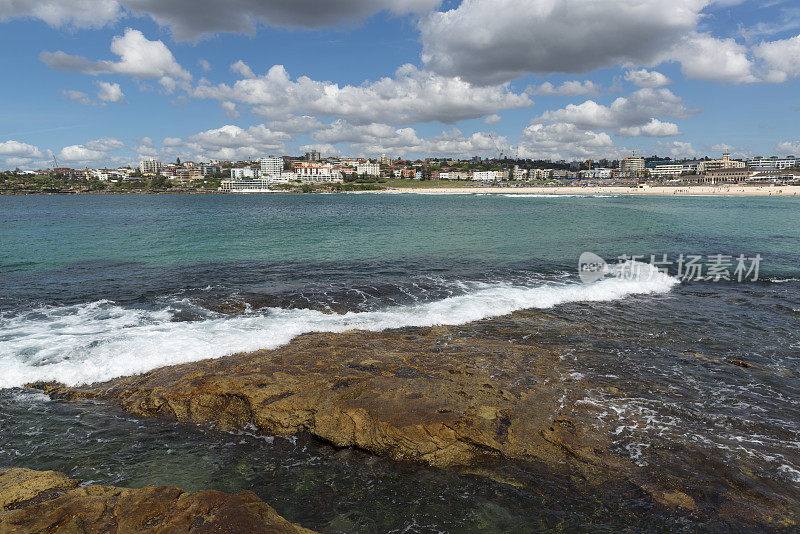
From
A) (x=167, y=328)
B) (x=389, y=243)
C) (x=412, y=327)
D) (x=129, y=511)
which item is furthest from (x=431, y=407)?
(x=389, y=243)

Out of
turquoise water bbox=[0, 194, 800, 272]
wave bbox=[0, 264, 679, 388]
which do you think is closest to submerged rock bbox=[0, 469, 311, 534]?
wave bbox=[0, 264, 679, 388]

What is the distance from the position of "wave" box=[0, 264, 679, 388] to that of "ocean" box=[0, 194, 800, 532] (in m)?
0.07

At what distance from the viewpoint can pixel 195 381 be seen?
28.8 feet

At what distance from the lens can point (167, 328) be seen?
12750 mm

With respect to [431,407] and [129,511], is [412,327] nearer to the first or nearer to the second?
[431,407]

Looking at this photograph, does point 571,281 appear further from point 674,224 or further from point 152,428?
point 674,224

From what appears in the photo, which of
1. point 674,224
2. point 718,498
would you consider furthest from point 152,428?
point 674,224

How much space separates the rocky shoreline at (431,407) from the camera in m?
6.06

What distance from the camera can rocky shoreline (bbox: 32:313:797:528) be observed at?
606 centimetres

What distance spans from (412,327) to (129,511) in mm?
9138

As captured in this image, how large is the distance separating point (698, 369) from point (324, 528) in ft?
31.2

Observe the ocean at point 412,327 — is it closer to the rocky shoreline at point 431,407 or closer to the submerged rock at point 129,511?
the rocky shoreline at point 431,407

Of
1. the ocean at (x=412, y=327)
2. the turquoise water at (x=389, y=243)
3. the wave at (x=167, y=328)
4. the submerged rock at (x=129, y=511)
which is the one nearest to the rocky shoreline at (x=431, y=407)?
the ocean at (x=412, y=327)

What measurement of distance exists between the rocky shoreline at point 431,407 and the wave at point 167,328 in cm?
81
